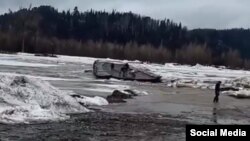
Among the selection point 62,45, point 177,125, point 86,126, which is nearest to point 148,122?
point 177,125

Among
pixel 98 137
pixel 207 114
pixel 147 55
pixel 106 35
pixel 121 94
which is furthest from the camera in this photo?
pixel 106 35

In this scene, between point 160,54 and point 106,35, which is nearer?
point 160,54

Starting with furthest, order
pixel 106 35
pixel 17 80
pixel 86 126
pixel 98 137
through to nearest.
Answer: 1. pixel 106 35
2. pixel 17 80
3. pixel 86 126
4. pixel 98 137

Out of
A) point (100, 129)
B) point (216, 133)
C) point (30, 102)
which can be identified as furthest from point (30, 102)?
point (216, 133)

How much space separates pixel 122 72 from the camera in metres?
46.9

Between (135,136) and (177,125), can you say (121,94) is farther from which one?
(135,136)

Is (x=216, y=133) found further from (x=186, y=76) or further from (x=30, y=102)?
(x=186, y=76)

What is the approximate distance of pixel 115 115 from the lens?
17.4 m

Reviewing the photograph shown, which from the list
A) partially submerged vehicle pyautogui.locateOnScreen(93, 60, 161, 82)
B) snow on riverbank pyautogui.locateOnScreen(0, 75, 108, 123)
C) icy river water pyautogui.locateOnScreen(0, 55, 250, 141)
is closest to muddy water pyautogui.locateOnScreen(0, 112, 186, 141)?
icy river water pyautogui.locateOnScreen(0, 55, 250, 141)

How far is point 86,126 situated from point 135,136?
6.30 feet

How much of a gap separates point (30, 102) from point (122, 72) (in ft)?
101

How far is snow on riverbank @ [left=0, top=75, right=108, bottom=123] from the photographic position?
1489 cm

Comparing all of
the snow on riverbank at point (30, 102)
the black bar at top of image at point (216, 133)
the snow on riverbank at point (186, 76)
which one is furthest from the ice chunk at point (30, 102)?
the snow on riverbank at point (186, 76)

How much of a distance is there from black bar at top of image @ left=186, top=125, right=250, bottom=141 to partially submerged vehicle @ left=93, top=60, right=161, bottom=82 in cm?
3685
